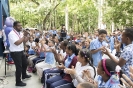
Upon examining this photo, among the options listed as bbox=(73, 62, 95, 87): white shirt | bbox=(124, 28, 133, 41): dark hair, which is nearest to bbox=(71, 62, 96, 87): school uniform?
bbox=(73, 62, 95, 87): white shirt

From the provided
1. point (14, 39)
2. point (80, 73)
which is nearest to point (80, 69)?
point (80, 73)

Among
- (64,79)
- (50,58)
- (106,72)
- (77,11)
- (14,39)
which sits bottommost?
(64,79)

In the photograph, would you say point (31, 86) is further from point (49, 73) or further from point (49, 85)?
point (49, 85)

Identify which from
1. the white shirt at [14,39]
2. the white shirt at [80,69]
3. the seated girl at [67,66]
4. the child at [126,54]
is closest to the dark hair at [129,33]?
the child at [126,54]

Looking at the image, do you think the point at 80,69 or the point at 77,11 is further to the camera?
the point at 77,11

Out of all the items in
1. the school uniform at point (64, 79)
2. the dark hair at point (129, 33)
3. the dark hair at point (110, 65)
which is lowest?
the school uniform at point (64, 79)

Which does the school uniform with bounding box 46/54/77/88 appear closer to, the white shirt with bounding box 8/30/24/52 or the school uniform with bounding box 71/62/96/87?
the school uniform with bounding box 71/62/96/87

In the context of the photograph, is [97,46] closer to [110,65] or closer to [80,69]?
[80,69]

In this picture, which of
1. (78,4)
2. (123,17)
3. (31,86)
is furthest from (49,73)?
(78,4)

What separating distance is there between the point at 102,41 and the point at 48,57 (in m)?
1.62

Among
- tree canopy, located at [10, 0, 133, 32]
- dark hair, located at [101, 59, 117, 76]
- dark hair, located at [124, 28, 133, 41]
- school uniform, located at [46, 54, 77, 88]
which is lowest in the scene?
school uniform, located at [46, 54, 77, 88]

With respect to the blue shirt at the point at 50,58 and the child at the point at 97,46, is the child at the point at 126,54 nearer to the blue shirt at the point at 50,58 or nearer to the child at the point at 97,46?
the child at the point at 97,46

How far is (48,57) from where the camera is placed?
5.52m

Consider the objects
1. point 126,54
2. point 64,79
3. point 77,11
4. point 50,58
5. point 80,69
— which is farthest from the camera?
point 77,11
